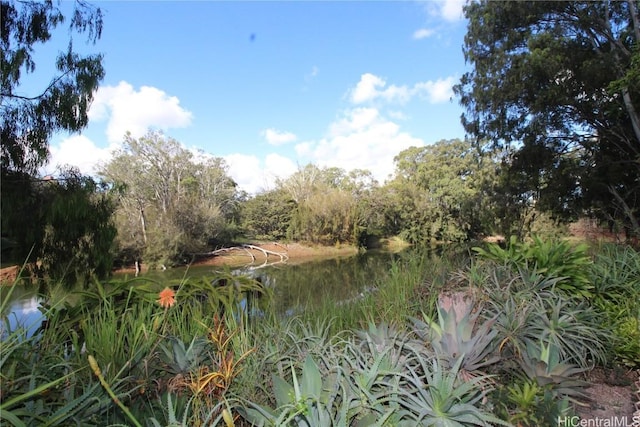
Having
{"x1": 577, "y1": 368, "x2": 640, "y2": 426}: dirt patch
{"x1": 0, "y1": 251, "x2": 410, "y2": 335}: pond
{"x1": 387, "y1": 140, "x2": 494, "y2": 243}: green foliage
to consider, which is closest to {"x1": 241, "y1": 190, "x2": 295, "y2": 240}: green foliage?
{"x1": 387, "y1": 140, "x2": 494, "y2": 243}: green foliage

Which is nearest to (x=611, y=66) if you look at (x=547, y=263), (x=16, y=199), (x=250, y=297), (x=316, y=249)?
(x=547, y=263)

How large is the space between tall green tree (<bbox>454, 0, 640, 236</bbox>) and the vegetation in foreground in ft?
20.5

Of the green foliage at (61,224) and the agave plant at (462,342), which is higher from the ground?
the green foliage at (61,224)

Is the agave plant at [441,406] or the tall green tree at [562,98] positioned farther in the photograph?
the tall green tree at [562,98]

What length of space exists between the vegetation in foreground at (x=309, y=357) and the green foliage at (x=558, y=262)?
0.08 ft

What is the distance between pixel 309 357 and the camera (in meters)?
1.13

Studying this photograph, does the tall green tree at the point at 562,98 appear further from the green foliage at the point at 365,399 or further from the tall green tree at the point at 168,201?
the tall green tree at the point at 168,201

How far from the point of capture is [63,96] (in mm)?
4199

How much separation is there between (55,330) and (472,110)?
10193 mm

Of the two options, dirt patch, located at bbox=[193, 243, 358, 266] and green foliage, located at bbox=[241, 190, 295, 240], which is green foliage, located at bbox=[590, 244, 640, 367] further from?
green foliage, located at bbox=[241, 190, 295, 240]

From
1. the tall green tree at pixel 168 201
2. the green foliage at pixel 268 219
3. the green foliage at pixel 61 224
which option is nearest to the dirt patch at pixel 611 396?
the green foliage at pixel 61 224

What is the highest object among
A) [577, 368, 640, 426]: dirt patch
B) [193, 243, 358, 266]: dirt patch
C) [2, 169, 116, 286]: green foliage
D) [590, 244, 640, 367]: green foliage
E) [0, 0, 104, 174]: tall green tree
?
[0, 0, 104, 174]: tall green tree

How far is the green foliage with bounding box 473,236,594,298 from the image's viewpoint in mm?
2561

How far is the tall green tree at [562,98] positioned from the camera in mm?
7449
